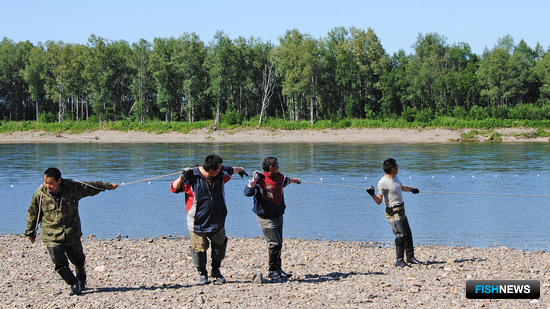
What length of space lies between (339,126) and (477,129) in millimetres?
14716

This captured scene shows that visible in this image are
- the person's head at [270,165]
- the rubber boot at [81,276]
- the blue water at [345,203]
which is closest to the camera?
the rubber boot at [81,276]

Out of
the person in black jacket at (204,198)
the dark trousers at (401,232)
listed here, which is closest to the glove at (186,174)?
the person in black jacket at (204,198)

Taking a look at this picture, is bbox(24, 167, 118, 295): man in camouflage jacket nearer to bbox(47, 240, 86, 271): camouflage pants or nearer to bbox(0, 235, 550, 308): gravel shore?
bbox(47, 240, 86, 271): camouflage pants

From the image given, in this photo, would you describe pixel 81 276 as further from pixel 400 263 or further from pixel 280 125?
pixel 280 125

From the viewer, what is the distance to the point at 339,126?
2810 inches

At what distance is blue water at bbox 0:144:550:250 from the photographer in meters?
16.7

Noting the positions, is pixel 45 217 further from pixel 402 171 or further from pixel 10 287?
pixel 402 171

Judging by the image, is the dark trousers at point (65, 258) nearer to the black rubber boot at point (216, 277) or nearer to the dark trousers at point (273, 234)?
the black rubber boot at point (216, 277)

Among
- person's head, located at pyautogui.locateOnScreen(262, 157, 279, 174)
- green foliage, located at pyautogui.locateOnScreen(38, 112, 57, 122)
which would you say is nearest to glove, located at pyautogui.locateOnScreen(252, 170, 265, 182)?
person's head, located at pyautogui.locateOnScreen(262, 157, 279, 174)

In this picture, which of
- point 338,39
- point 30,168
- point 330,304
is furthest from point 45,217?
point 338,39

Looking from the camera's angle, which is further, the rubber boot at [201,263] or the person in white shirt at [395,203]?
the person in white shirt at [395,203]

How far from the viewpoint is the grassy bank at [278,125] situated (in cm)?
6550

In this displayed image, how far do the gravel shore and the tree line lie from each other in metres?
60.0

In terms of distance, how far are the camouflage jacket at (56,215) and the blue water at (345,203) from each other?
7.42 meters
